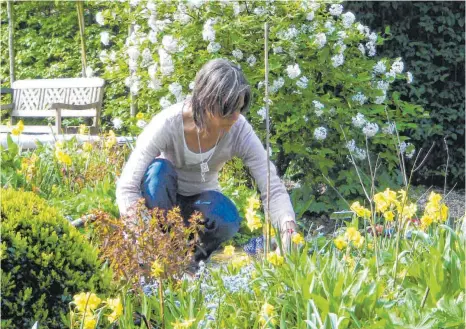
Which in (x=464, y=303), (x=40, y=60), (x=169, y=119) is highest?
(x=169, y=119)

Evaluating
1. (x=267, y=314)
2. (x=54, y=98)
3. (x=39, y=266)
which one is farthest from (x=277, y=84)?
(x=54, y=98)

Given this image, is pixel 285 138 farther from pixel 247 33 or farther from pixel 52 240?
pixel 52 240

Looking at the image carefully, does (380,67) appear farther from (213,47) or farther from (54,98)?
(54,98)

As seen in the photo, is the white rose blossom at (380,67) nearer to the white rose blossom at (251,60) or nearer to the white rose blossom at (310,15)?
the white rose blossom at (310,15)

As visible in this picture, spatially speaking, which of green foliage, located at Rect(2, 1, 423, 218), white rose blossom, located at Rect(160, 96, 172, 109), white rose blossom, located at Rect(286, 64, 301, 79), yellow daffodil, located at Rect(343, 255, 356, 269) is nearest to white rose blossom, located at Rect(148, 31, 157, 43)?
green foliage, located at Rect(2, 1, 423, 218)

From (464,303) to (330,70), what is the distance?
10.8 ft

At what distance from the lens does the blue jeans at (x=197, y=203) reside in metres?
3.21

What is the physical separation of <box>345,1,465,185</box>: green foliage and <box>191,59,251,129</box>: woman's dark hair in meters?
3.89

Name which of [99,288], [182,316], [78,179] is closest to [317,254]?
[182,316]

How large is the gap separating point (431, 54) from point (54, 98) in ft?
13.5

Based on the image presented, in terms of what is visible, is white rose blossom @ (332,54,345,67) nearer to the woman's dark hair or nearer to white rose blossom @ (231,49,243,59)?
white rose blossom @ (231,49,243,59)

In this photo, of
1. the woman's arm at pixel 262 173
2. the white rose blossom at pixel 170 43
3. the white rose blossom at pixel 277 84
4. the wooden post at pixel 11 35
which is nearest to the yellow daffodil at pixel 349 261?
the woman's arm at pixel 262 173

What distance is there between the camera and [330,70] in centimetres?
522

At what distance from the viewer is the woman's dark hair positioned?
287cm
